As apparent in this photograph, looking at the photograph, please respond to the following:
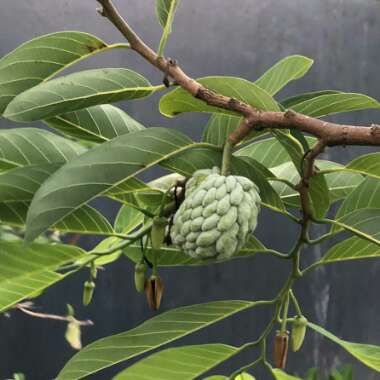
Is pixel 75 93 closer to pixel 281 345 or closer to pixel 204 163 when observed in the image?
pixel 204 163

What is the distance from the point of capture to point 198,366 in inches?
31.0

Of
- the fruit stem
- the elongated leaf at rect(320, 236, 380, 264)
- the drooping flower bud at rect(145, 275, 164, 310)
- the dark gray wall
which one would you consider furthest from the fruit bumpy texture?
the dark gray wall

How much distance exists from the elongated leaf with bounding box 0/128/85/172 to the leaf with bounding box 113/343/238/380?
253mm

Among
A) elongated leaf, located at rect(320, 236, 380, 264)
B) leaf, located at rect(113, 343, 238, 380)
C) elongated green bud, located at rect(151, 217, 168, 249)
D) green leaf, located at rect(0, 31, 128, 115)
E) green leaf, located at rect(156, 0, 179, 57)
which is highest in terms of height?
green leaf, located at rect(156, 0, 179, 57)

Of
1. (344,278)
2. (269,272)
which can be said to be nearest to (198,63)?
(269,272)

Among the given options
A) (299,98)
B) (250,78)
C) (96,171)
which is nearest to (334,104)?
(299,98)

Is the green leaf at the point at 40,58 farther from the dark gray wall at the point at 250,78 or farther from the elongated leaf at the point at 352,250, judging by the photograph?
the dark gray wall at the point at 250,78

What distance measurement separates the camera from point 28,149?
68 centimetres

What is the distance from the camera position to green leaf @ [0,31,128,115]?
2.10ft

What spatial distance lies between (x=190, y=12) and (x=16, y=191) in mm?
1634

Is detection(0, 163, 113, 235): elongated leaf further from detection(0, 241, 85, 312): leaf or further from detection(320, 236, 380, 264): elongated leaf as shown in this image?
detection(320, 236, 380, 264): elongated leaf

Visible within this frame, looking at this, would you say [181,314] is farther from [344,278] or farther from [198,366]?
[344,278]

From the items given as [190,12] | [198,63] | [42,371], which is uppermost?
[190,12]

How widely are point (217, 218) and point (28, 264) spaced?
19cm
